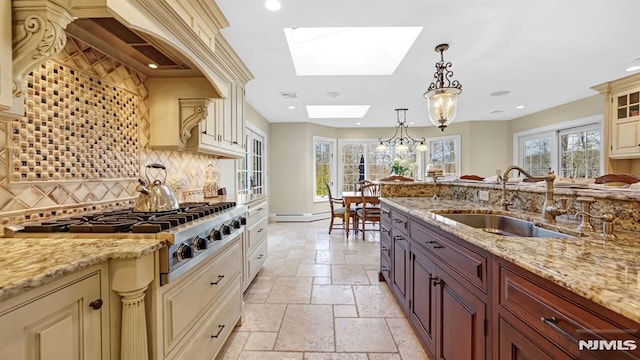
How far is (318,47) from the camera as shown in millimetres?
3207

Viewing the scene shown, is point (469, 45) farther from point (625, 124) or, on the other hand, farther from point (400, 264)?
point (625, 124)

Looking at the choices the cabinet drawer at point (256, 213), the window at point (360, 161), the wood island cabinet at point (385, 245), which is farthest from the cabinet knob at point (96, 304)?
the window at point (360, 161)

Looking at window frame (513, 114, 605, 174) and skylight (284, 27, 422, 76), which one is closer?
skylight (284, 27, 422, 76)

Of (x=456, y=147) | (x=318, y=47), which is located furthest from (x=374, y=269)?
(x=456, y=147)

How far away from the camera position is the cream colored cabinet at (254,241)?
252 cm

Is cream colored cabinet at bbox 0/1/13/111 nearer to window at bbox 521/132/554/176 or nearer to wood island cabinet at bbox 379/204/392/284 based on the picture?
wood island cabinet at bbox 379/204/392/284

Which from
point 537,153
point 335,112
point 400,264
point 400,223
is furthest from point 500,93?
point 400,264

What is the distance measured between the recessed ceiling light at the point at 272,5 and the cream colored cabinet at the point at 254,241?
5.62 feet

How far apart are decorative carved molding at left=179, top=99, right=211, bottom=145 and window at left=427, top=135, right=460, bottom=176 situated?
6703 mm

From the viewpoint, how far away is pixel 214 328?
5.13 feet

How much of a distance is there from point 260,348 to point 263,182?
15.1 feet

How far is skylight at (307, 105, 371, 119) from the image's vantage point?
5934mm

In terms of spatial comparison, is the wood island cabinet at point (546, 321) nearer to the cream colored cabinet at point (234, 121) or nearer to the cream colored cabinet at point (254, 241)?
the cream colored cabinet at point (254, 241)

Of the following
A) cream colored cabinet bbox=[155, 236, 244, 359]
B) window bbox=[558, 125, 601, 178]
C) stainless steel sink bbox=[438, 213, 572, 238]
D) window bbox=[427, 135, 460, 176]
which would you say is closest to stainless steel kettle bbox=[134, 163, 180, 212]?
cream colored cabinet bbox=[155, 236, 244, 359]
